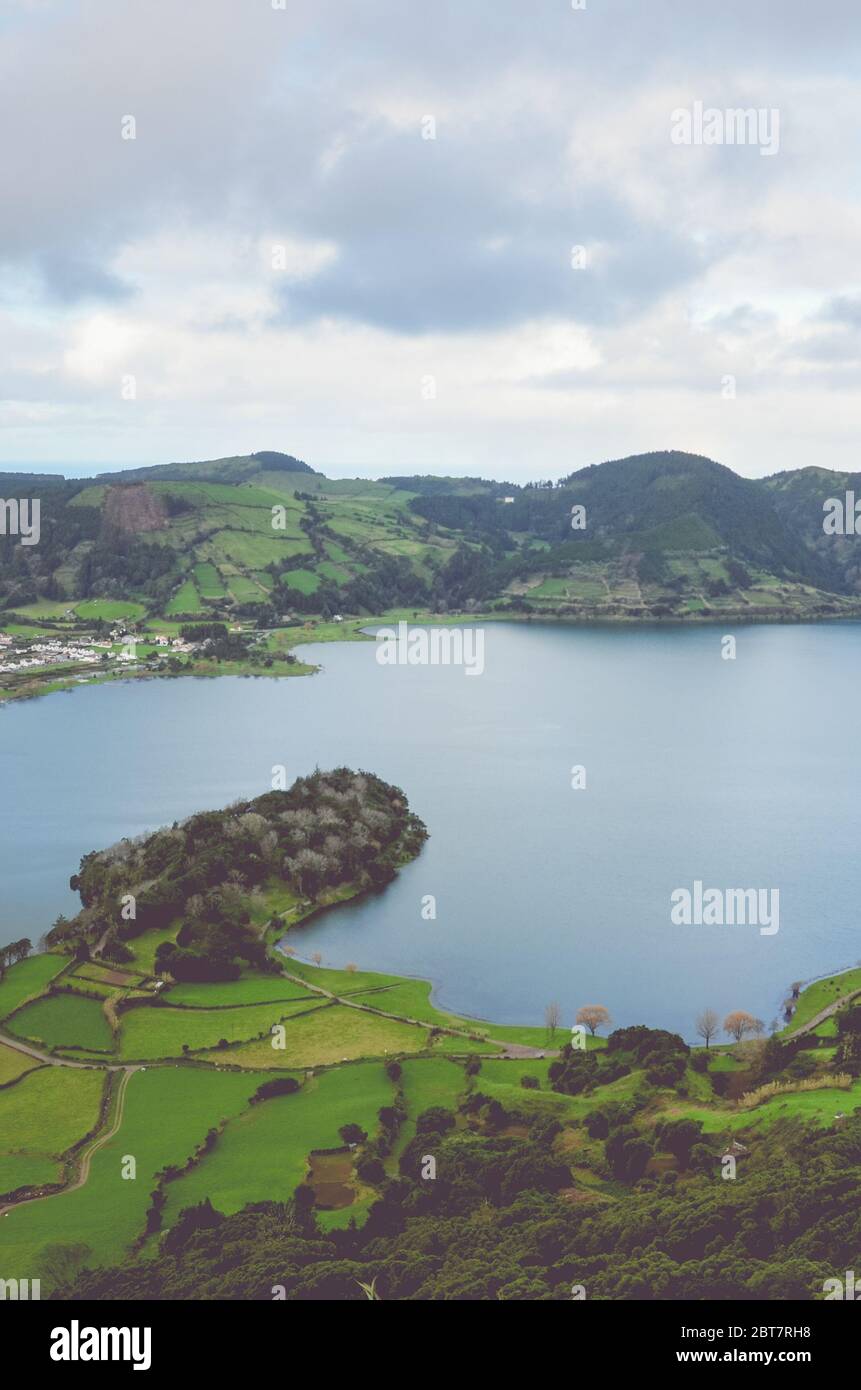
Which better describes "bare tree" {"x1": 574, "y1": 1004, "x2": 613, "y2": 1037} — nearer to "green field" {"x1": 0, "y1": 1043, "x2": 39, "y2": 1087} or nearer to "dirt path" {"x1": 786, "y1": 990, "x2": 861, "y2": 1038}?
"dirt path" {"x1": 786, "y1": 990, "x2": 861, "y2": 1038}

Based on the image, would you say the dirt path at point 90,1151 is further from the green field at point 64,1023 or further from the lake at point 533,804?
the lake at point 533,804

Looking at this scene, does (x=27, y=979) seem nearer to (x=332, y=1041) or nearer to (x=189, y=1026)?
(x=189, y=1026)

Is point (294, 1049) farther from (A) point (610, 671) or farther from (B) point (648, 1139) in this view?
(A) point (610, 671)

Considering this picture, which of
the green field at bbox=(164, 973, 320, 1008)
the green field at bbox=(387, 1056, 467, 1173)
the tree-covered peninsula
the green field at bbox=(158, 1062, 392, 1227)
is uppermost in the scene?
the tree-covered peninsula

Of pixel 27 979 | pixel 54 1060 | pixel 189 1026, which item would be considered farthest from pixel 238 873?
pixel 54 1060

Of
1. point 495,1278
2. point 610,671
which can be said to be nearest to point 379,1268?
point 495,1278

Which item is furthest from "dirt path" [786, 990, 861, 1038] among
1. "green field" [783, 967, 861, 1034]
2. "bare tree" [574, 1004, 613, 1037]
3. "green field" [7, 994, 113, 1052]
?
"green field" [7, 994, 113, 1052]
